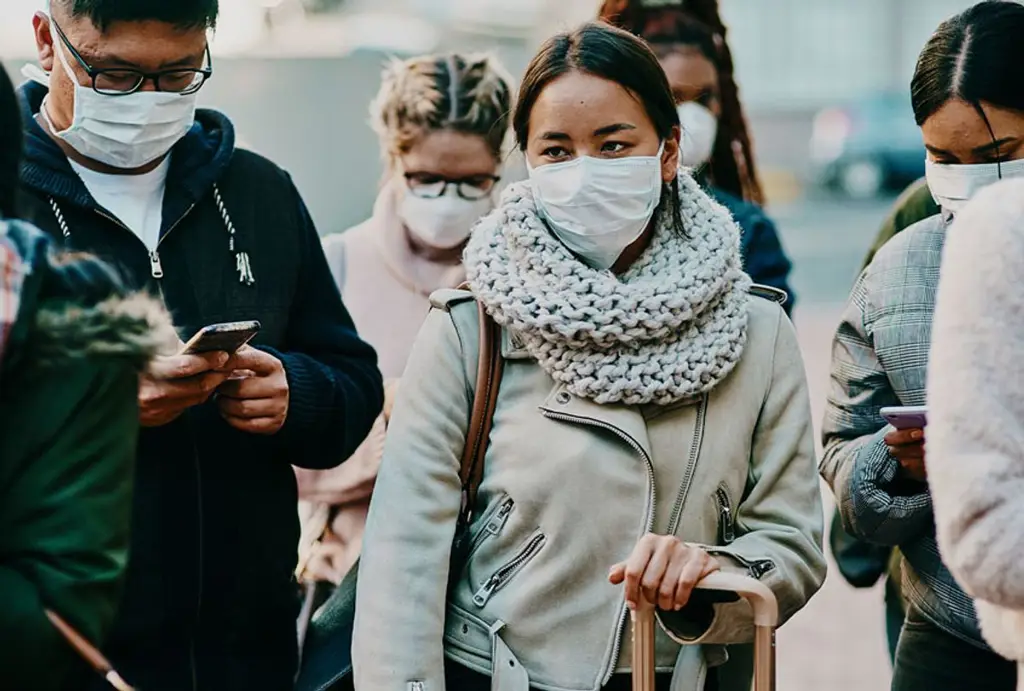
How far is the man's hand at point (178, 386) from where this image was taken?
308 centimetres

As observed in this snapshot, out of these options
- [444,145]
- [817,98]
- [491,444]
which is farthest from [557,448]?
[817,98]

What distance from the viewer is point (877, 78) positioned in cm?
3058

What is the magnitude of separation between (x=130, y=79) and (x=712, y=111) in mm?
2003

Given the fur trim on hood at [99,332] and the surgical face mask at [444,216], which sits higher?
the fur trim on hood at [99,332]

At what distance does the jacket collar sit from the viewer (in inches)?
130

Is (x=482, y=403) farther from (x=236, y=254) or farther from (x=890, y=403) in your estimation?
(x=890, y=403)

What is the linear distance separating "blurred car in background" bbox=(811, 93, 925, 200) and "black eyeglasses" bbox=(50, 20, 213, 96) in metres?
20.9

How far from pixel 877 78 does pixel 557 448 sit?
94.4 feet

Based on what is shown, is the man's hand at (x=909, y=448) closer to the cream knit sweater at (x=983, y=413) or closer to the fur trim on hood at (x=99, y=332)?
the cream knit sweater at (x=983, y=413)

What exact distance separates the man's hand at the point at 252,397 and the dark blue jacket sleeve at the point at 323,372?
7 cm

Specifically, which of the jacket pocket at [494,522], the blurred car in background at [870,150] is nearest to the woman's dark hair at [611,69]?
the jacket pocket at [494,522]

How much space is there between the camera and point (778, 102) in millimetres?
29812

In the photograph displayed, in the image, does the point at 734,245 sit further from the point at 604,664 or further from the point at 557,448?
the point at 604,664

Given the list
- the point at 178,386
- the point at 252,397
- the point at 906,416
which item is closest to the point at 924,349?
the point at 906,416
